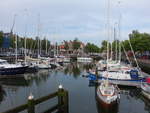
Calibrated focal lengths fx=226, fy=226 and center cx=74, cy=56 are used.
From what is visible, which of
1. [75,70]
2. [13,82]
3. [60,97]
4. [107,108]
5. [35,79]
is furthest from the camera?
[75,70]

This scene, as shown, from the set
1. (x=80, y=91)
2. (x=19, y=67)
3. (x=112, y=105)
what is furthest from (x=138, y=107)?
(x=19, y=67)

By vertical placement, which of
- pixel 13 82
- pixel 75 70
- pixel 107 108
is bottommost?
pixel 107 108

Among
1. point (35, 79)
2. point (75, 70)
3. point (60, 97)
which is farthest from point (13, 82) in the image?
point (75, 70)

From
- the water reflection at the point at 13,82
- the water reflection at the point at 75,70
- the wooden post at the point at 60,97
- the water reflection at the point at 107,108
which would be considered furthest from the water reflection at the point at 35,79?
the wooden post at the point at 60,97

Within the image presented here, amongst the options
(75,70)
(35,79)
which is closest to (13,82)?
(35,79)

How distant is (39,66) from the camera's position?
56.3 m

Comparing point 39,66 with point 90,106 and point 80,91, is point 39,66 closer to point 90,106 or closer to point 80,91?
point 80,91

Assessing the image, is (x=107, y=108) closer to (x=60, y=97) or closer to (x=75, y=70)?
(x=60, y=97)

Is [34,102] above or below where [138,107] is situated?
above

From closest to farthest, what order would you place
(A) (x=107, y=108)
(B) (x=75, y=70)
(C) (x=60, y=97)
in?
(C) (x=60, y=97)
(A) (x=107, y=108)
(B) (x=75, y=70)

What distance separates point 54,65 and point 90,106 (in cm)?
4195

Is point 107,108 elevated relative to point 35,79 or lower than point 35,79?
lower

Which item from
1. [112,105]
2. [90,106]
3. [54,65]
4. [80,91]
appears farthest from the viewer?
[54,65]

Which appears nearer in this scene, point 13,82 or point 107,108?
point 107,108
